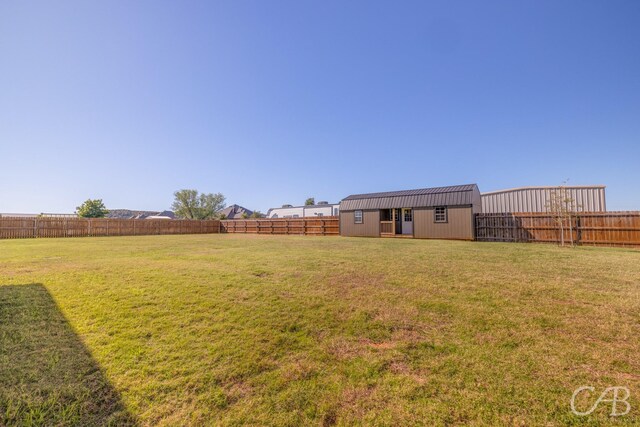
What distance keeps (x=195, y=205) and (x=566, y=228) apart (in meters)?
59.9

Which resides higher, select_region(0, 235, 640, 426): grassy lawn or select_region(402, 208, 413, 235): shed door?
select_region(402, 208, 413, 235): shed door

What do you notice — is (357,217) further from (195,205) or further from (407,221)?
(195,205)

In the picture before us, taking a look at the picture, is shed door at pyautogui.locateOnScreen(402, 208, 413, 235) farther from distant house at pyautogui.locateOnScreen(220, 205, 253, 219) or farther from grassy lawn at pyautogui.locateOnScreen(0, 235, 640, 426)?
distant house at pyautogui.locateOnScreen(220, 205, 253, 219)

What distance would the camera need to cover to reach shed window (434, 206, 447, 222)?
17.8 m

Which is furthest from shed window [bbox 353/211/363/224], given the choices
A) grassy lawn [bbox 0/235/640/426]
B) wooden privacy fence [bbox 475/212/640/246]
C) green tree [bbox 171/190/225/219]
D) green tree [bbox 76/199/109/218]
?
green tree [bbox 76/199/109/218]

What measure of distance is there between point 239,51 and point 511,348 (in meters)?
17.1

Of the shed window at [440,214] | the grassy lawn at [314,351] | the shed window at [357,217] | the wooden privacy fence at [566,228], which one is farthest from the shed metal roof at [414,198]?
the grassy lawn at [314,351]

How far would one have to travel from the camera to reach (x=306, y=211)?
125ft

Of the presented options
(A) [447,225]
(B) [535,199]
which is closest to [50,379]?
(A) [447,225]

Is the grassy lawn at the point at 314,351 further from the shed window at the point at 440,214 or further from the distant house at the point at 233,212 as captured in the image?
the distant house at the point at 233,212

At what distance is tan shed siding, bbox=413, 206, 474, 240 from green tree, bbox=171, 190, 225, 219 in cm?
4985

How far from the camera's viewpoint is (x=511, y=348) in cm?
249

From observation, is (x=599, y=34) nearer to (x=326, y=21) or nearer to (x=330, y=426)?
(x=326, y=21)

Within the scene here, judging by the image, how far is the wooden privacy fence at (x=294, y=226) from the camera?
78.5 ft
